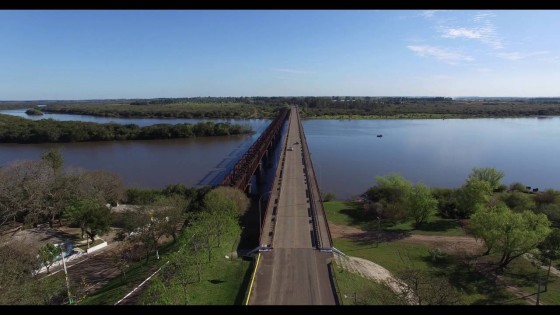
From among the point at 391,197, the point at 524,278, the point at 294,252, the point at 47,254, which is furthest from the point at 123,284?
the point at 391,197

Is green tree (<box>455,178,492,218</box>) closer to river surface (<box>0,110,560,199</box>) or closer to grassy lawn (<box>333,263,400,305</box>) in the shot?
river surface (<box>0,110,560,199</box>)

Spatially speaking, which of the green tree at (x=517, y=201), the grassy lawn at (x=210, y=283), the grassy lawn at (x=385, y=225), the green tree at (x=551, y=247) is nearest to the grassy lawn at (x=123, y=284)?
the grassy lawn at (x=210, y=283)

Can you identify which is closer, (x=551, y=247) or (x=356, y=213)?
(x=551, y=247)

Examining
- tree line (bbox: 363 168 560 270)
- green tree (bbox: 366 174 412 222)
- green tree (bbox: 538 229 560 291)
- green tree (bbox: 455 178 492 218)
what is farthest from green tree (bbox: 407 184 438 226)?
green tree (bbox: 538 229 560 291)

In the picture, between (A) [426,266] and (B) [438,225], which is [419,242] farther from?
(B) [438,225]

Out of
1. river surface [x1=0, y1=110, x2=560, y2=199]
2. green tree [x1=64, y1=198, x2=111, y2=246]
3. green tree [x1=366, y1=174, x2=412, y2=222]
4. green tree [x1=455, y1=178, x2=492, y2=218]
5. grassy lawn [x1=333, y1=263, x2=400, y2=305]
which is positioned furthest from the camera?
river surface [x1=0, y1=110, x2=560, y2=199]

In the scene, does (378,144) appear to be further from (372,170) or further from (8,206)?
(8,206)
